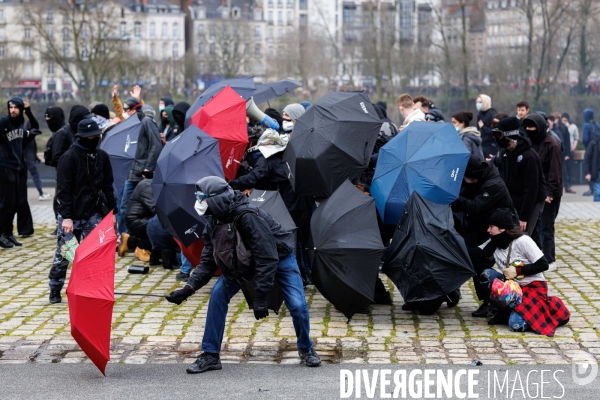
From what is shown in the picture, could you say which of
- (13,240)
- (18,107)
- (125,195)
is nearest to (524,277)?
(125,195)

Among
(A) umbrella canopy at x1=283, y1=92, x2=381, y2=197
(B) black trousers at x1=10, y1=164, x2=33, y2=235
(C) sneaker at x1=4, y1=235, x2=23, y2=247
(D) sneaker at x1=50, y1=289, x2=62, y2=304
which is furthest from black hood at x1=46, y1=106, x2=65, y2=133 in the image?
(A) umbrella canopy at x1=283, y1=92, x2=381, y2=197

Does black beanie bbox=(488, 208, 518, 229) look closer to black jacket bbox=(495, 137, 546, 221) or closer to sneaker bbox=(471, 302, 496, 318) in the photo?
sneaker bbox=(471, 302, 496, 318)

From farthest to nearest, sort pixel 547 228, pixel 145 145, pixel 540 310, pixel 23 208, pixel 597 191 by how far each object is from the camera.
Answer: pixel 597 191, pixel 23 208, pixel 145 145, pixel 547 228, pixel 540 310

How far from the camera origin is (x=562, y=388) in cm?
696

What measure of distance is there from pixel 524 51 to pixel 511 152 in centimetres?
4266

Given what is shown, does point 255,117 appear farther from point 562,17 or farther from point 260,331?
point 562,17

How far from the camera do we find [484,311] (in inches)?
371

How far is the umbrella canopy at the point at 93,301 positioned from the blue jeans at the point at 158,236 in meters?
4.07

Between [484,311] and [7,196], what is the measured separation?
746cm

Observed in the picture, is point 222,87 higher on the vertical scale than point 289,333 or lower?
higher

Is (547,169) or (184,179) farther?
(547,169)

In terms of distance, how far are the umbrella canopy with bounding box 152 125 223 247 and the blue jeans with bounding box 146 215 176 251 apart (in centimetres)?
151

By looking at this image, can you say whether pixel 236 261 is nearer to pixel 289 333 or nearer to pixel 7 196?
pixel 289 333

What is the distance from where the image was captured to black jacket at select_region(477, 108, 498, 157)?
48.0 feet
